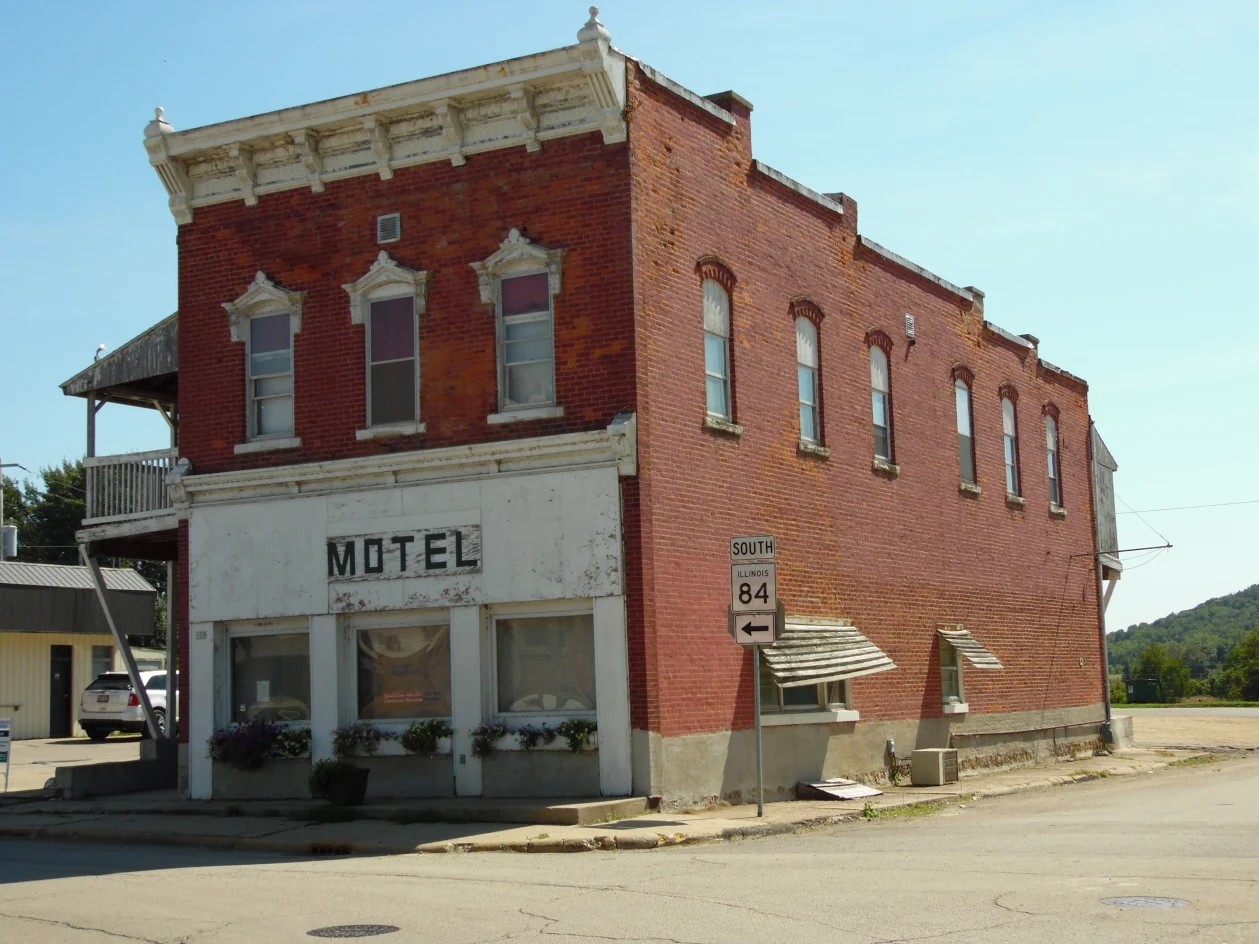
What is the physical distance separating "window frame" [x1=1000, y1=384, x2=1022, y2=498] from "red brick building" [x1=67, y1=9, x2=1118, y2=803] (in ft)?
23.7

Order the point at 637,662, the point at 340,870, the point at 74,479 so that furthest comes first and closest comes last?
1. the point at 74,479
2. the point at 637,662
3. the point at 340,870

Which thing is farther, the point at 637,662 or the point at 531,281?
the point at 531,281

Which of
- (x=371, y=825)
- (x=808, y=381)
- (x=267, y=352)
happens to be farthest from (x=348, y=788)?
(x=808, y=381)

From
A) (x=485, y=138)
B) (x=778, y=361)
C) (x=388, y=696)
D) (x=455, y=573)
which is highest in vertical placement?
(x=485, y=138)

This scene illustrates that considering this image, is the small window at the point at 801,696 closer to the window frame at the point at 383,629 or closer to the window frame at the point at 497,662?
the window frame at the point at 497,662

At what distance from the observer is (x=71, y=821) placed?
61.0 feet

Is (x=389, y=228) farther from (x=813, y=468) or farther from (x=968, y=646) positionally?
(x=968, y=646)

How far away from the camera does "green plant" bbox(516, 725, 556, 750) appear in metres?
18.1

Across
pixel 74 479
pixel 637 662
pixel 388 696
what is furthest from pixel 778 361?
pixel 74 479

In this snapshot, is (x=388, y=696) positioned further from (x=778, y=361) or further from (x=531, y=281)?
(x=778, y=361)

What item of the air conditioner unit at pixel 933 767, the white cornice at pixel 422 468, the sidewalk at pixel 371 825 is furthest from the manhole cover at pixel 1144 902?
the air conditioner unit at pixel 933 767

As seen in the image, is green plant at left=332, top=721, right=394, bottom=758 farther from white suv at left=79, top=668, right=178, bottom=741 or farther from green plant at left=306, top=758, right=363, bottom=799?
white suv at left=79, top=668, right=178, bottom=741

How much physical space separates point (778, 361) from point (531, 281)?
13.8ft

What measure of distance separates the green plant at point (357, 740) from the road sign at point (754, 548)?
17.3ft
